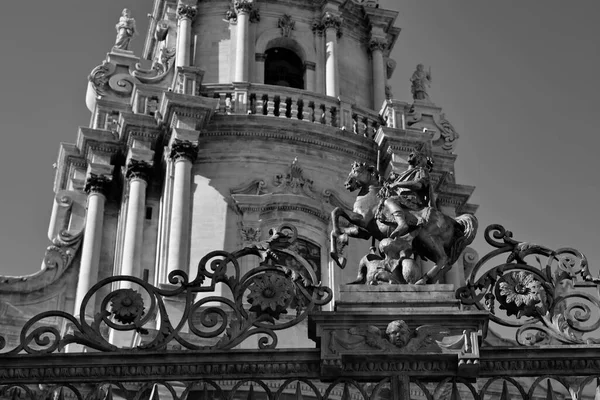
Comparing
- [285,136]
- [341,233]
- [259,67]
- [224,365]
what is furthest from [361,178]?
[259,67]

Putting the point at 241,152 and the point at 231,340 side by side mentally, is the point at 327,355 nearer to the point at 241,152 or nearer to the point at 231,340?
the point at 231,340

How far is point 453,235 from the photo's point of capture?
12.8 meters

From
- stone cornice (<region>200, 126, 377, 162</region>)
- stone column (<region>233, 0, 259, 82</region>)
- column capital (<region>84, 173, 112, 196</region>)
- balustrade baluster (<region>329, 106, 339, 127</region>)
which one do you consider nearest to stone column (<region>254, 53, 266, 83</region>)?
stone column (<region>233, 0, 259, 82</region>)

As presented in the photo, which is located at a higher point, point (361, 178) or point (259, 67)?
point (259, 67)

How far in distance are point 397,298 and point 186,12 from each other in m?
16.8

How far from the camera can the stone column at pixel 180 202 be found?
22.8 meters

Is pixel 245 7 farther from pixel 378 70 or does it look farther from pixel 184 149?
pixel 184 149

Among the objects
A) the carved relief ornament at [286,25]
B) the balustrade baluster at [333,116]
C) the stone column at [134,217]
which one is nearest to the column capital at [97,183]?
the stone column at [134,217]

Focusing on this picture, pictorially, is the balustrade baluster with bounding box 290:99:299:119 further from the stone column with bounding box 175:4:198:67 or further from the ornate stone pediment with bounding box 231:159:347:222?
the stone column with bounding box 175:4:198:67

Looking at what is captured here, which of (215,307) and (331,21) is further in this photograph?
(331,21)

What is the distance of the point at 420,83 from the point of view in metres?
28.9

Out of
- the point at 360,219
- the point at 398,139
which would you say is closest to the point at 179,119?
the point at 398,139

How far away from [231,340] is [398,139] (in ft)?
46.1

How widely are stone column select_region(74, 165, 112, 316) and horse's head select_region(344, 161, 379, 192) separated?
10.9 metres
